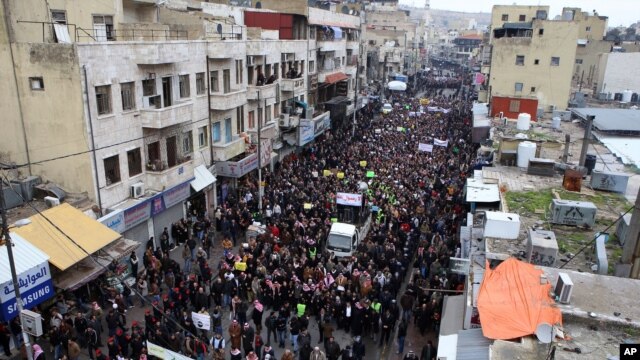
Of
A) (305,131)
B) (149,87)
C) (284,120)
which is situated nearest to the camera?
(149,87)

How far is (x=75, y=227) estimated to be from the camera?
1795 centimetres

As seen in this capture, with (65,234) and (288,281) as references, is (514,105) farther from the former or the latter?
(65,234)

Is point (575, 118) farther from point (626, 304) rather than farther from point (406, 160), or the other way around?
point (626, 304)

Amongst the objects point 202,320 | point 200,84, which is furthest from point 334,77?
point 202,320

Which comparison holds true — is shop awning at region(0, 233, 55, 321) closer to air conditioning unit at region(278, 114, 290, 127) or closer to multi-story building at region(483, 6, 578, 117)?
air conditioning unit at region(278, 114, 290, 127)

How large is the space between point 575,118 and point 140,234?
34.2m

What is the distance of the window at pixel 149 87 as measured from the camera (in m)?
22.2

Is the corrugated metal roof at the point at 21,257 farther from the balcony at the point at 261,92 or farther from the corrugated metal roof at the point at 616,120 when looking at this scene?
the corrugated metal roof at the point at 616,120

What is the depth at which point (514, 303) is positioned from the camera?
449 inches

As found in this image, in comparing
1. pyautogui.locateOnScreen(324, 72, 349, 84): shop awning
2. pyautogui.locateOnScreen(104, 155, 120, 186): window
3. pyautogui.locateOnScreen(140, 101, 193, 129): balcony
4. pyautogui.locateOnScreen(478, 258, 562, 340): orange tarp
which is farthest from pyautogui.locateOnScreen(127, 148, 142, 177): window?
pyautogui.locateOnScreen(324, 72, 349, 84): shop awning

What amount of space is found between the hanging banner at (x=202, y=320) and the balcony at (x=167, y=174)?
8.95 m

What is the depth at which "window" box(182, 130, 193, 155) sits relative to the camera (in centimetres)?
2517

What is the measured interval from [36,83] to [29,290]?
813 centimetres

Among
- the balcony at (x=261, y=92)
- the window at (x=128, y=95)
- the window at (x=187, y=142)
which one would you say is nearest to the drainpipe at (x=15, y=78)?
the window at (x=128, y=95)
